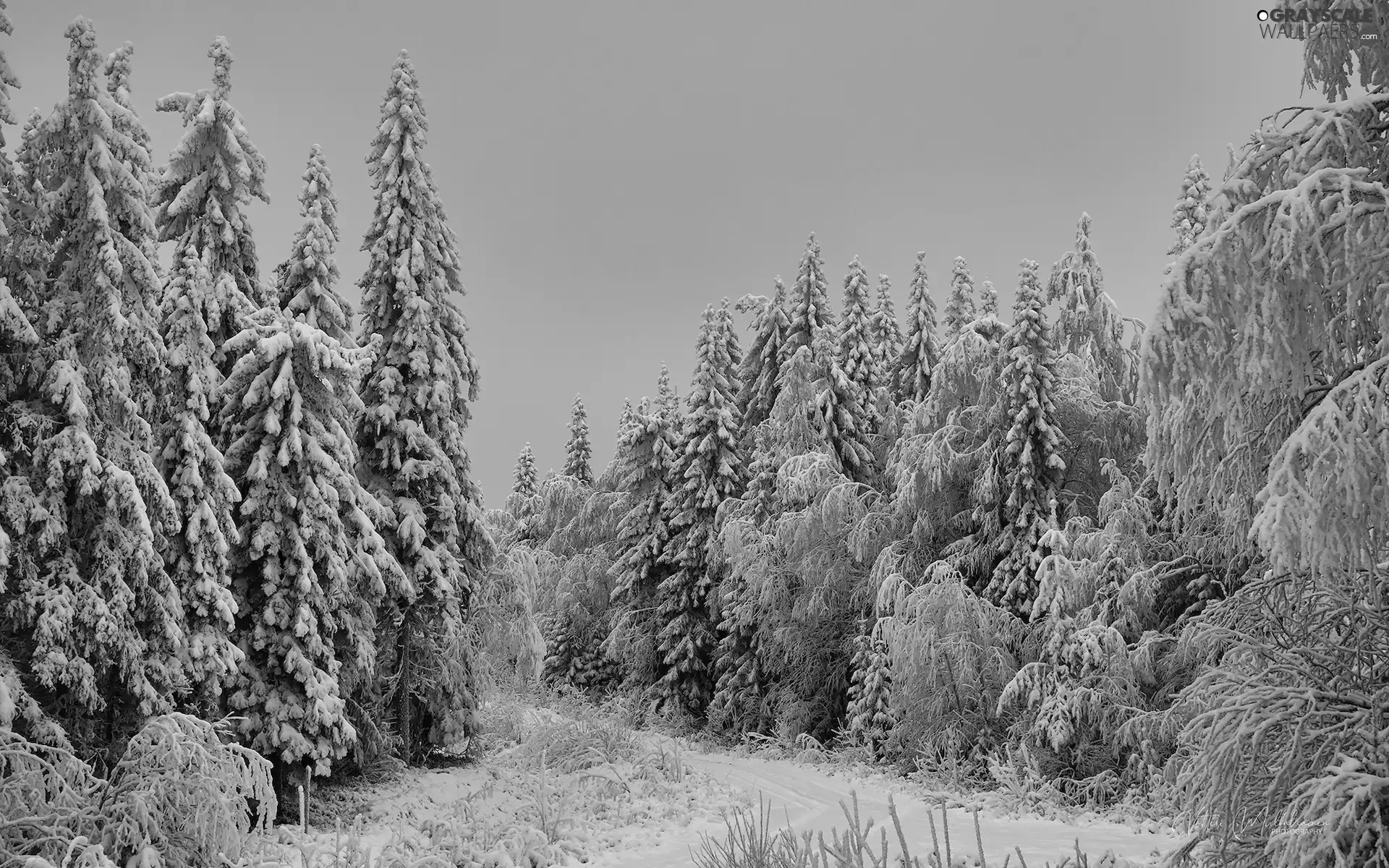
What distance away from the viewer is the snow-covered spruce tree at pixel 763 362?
96.3 ft

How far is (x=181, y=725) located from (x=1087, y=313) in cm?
1869

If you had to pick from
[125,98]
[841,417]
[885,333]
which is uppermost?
[885,333]

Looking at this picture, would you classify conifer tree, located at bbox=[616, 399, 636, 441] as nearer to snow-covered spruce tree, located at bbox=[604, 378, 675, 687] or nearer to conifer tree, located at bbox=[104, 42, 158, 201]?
snow-covered spruce tree, located at bbox=[604, 378, 675, 687]

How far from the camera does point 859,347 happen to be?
29000 millimetres

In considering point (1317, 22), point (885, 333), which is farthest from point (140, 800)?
point (885, 333)

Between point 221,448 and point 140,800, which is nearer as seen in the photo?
point 140,800

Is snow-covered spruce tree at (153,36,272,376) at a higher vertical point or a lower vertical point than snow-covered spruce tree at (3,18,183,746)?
higher

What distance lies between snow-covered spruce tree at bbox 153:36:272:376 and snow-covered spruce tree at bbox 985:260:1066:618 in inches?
593

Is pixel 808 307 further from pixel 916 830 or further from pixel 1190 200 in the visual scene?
pixel 916 830

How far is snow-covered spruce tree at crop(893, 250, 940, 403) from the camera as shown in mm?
30125

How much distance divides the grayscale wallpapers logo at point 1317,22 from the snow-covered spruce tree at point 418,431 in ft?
52.5

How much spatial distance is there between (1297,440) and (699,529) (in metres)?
22.8

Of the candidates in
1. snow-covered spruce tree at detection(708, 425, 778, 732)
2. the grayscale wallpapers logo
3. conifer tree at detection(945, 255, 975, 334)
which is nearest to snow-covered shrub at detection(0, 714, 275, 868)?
the grayscale wallpapers logo

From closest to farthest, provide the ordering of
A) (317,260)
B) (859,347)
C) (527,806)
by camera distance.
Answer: (527,806)
(317,260)
(859,347)
